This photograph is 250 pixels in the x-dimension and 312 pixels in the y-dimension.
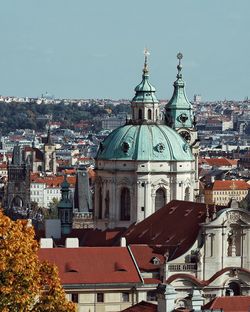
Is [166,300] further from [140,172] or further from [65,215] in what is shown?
[65,215]

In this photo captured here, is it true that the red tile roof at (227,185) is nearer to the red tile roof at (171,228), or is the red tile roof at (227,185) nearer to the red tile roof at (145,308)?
the red tile roof at (171,228)

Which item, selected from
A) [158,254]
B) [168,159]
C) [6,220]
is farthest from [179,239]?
[6,220]

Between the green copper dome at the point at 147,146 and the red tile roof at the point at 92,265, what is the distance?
36.4 feet

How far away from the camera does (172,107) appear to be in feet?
316

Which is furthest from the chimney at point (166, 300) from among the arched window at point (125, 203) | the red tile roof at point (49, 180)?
the red tile roof at point (49, 180)

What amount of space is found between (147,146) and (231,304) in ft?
75.8

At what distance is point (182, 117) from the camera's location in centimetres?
9562

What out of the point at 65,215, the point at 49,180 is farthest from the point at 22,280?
the point at 49,180

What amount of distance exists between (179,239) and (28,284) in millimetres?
Answer: 22955

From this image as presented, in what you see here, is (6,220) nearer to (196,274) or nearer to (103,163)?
(196,274)

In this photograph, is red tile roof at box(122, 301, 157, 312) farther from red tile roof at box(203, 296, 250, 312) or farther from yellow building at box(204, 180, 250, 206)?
yellow building at box(204, 180, 250, 206)

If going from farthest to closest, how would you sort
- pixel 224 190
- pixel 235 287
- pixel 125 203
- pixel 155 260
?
pixel 224 190
pixel 125 203
pixel 235 287
pixel 155 260

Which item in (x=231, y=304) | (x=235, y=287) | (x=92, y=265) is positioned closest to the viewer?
(x=231, y=304)

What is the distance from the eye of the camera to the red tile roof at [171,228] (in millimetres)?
70625
